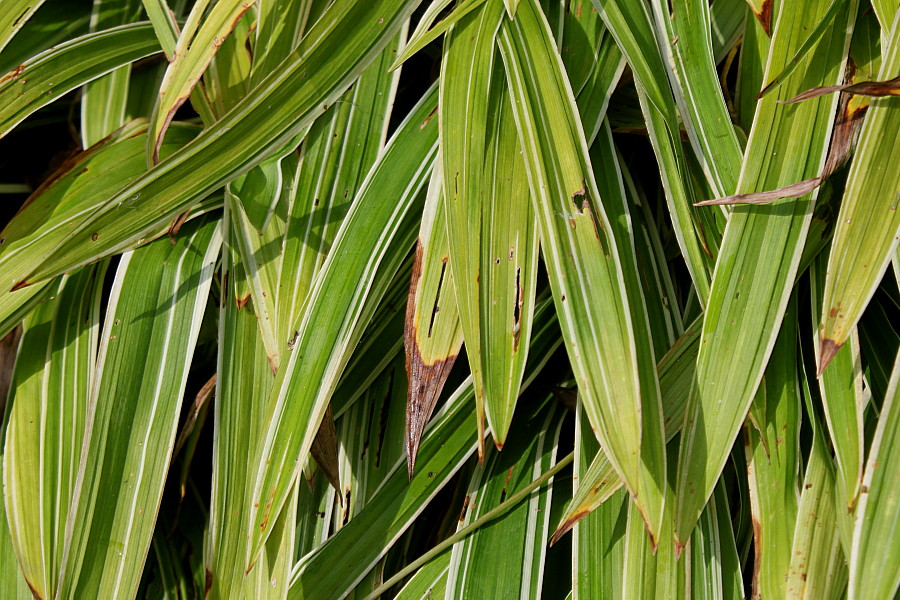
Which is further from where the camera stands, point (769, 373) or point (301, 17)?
point (301, 17)

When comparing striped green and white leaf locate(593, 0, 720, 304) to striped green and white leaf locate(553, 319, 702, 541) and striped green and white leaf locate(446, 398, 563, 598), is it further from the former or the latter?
striped green and white leaf locate(446, 398, 563, 598)

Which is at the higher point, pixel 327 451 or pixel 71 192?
pixel 71 192

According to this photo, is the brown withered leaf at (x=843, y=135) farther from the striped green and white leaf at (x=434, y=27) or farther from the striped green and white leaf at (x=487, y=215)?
the striped green and white leaf at (x=434, y=27)

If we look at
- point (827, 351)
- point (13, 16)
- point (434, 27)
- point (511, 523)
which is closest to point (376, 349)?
point (511, 523)

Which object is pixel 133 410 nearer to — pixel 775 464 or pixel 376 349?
pixel 376 349

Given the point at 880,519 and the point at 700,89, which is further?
the point at 700,89

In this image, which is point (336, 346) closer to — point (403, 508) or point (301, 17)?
point (403, 508)

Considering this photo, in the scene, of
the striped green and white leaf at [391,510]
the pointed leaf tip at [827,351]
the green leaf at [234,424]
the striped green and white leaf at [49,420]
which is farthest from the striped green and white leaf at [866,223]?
the striped green and white leaf at [49,420]

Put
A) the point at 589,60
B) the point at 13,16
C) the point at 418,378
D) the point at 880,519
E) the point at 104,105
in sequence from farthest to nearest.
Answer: the point at 104,105 < the point at 13,16 < the point at 589,60 < the point at 418,378 < the point at 880,519

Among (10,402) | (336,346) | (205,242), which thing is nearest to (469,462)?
(336,346)
